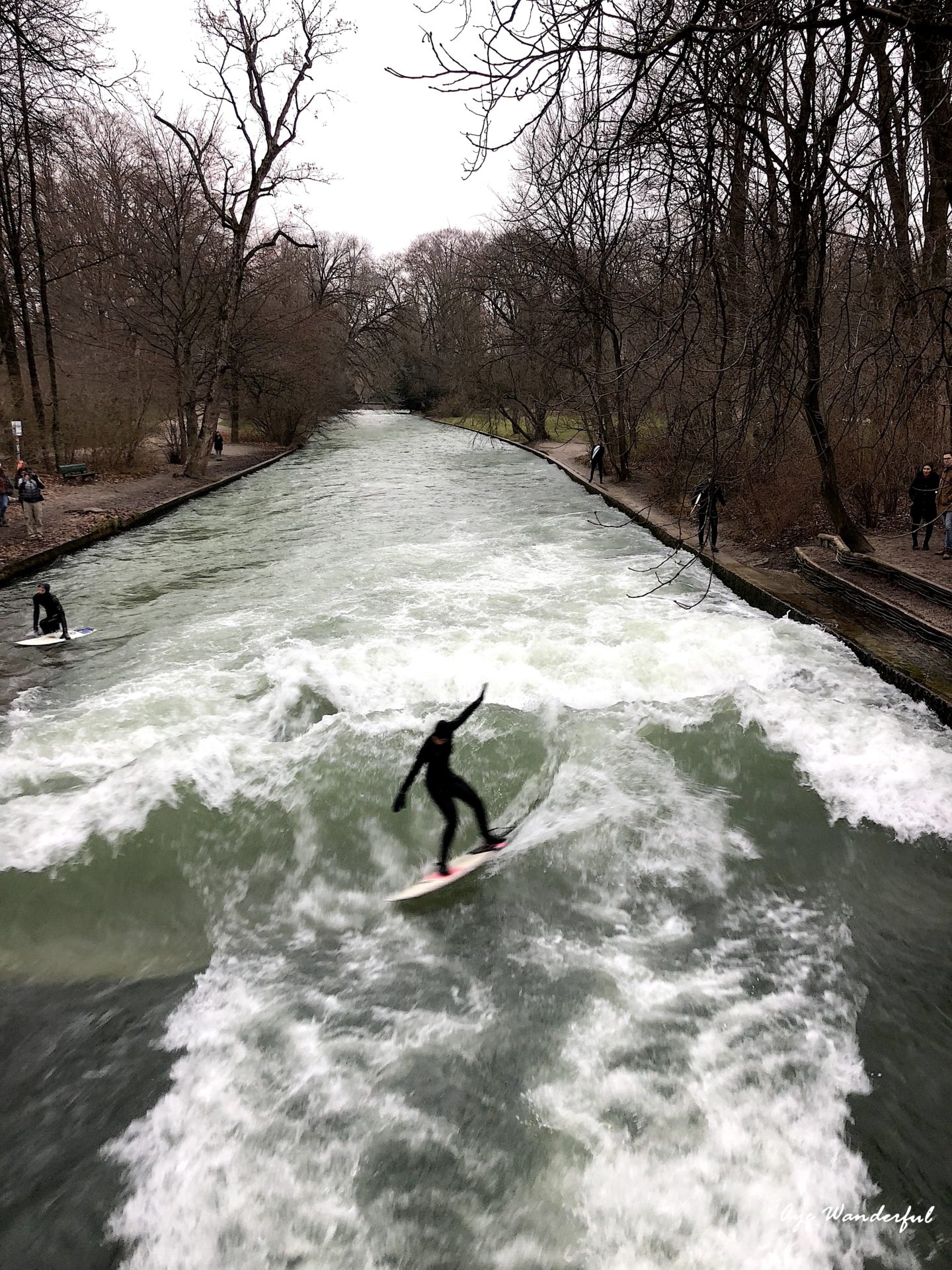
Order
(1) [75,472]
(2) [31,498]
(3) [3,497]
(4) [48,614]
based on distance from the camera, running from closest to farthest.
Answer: (4) [48,614], (2) [31,498], (3) [3,497], (1) [75,472]

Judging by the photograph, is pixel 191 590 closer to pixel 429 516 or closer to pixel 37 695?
pixel 37 695

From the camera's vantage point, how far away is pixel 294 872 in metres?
6.38

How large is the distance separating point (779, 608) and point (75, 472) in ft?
72.4

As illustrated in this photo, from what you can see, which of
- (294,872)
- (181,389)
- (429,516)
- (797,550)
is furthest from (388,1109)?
(181,389)

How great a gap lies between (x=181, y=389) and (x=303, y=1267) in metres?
30.8

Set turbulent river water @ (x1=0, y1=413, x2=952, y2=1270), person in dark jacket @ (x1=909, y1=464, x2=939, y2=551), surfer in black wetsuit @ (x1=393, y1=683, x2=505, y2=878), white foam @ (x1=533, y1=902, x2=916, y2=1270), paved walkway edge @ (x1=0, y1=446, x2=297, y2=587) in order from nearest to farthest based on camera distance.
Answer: white foam @ (x1=533, y1=902, x2=916, y2=1270) < turbulent river water @ (x1=0, y1=413, x2=952, y2=1270) < surfer in black wetsuit @ (x1=393, y1=683, x2=505, y2=878) < person in dark jacket @ (x1=909, y1=464, x2=939, y2=551) < paved walkway edge @ (x1=0, y1=446, x2=297, y2=587)

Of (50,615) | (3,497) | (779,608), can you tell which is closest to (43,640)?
(50,615)

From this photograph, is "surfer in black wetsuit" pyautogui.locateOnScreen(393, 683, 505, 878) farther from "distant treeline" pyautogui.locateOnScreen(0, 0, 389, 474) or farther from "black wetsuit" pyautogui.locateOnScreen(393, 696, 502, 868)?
"distant treeline" pyautogui.locateOnScreen(0, 0, 389, 474)

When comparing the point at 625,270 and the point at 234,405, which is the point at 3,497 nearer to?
the point at 625,270

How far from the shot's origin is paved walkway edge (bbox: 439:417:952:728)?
8.44 meters

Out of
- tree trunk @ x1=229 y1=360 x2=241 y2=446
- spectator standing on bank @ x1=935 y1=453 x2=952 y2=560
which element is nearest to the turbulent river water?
spectator standing on bank @ x1=935 y1=453 x2=952 y2=560

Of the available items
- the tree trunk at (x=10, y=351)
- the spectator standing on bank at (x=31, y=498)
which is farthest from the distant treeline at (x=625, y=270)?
the spectator standing on bank at (x=31, y=498)

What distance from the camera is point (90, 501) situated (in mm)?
22156

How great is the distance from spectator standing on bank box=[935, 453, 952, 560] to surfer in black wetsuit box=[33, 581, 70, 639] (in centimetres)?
1312
